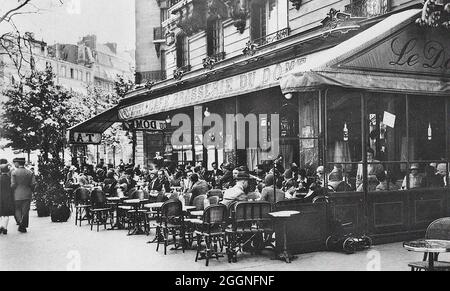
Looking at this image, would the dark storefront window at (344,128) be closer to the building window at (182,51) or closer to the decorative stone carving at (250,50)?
the decorative stone carving at (250,50)

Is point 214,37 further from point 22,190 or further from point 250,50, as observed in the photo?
point 22,190

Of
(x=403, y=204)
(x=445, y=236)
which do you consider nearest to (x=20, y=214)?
(x=403, y=204)

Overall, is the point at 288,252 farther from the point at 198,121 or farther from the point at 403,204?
the point at 198,121

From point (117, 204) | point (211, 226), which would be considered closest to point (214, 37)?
point (117, 204)

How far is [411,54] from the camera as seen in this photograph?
10609 millimetres

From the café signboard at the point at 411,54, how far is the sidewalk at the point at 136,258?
3.69 m

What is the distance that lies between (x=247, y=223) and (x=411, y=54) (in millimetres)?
4965

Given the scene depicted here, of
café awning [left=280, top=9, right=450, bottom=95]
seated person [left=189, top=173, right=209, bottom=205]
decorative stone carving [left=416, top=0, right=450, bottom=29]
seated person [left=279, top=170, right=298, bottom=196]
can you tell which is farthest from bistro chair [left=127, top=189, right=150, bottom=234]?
decorative stone carving [left=416, top=0, right=450, bottom=29]

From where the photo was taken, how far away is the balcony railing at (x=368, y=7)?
13.1m

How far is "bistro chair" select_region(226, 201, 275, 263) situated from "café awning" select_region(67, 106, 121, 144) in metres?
14.8

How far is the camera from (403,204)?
1095cm

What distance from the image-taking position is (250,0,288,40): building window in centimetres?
1725

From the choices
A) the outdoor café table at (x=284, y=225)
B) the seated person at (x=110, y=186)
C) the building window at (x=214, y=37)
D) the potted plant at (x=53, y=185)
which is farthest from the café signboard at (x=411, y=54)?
the building window at (x=214, y=37)

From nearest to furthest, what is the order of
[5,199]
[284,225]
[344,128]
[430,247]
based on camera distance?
[430,247]
[284,225]
[5,199]
[344,128]
